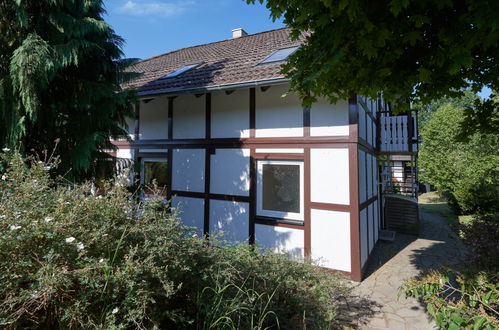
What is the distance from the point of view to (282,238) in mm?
5848

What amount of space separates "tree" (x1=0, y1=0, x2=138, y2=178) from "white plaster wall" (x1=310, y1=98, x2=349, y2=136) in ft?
12.1

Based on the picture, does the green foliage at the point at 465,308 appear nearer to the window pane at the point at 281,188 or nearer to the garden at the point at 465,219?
the garden at the point at 465,219

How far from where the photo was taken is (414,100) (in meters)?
3.06

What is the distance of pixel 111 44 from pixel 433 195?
81.7ft

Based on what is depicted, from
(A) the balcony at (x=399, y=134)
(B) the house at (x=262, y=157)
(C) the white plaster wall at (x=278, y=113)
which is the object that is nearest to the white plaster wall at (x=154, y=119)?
(B) the house at (x=262, y=157)

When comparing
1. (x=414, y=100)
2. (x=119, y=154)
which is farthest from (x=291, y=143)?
(x=119, y=154)

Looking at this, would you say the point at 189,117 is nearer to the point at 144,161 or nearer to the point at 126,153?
Answer: the point at 144,161

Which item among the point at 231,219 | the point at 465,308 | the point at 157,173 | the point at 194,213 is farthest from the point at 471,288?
the point at 157,173

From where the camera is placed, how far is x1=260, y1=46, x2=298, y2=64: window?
6.56m

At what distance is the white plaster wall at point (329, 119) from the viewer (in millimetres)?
5340

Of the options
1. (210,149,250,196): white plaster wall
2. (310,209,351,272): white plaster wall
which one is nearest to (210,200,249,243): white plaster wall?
(210,149,250,196): white plaster wall

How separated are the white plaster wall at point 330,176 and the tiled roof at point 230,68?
6.06ft

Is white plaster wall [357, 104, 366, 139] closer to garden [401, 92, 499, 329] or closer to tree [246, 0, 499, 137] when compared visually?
garden [401, 92, 499, 329]

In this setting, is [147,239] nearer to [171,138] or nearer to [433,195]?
[171,138]
